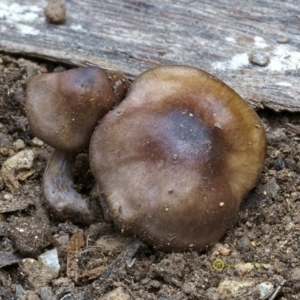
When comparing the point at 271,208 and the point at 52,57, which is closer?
the point at 271,208

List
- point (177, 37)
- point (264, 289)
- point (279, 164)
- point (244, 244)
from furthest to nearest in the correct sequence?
1. point (177, 37)
2. point (279, 164)
3. point (244, 244)
4. point (264, 289)

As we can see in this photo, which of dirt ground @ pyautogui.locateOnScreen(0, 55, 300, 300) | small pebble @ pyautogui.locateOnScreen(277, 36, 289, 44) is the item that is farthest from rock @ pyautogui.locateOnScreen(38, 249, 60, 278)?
small pebble @ pyautogui.locateOnScreen(277, 36, 289, 44)

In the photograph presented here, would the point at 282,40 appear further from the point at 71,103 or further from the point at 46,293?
the point at 46,293

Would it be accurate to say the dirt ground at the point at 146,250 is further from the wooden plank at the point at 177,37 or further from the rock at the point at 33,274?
the wooden plank at the point at 177,37

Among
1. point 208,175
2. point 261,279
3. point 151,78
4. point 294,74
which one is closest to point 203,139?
point 208,175

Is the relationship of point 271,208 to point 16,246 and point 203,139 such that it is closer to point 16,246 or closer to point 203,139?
point 203,139

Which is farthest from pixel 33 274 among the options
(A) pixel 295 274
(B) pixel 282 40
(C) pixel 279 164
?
(B) pixel 282 40
